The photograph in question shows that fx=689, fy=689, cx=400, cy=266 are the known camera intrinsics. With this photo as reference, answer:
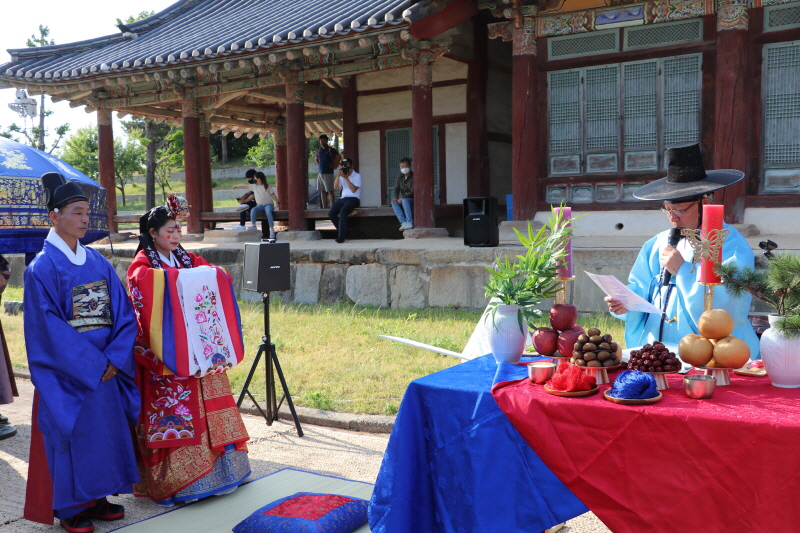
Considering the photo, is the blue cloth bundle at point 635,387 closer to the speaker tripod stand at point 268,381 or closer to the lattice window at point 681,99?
the speaker tripod stand at point 268,381

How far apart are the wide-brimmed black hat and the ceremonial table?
0.93 metres

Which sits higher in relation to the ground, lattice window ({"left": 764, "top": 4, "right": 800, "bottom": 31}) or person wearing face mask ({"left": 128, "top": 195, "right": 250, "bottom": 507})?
lattice window ({"left": 764, "top": 4, "right": 800, "bottom": 31})

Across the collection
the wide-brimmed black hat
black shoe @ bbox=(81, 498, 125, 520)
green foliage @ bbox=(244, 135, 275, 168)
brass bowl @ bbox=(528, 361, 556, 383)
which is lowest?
black shoe @ bbox=(81, 498, 125, 520)

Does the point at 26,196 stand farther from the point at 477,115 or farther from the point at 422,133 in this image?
the point at 477,115

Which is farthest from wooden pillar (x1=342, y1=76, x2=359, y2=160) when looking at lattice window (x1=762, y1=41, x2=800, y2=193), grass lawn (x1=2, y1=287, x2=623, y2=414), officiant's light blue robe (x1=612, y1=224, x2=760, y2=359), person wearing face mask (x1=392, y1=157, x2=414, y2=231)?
officiant's light blue robe (x1=612, y1=224, x2=760, y2=359)

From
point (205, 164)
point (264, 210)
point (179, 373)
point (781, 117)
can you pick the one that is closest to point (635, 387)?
point (179, 373)

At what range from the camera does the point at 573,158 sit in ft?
30.4

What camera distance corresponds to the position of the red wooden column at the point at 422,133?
9.83 metres

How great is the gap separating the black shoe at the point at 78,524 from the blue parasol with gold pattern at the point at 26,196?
2.10 metres

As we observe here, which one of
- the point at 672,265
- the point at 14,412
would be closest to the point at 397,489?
the point at 672,265

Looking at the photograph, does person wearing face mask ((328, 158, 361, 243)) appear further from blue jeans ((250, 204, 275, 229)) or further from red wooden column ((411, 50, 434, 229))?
blue jeans ((250, 204, 275, 229))

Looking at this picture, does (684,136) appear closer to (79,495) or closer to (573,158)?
(573,158)

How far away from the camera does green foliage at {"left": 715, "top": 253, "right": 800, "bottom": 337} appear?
7.16ft

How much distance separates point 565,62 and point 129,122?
1092 inches
